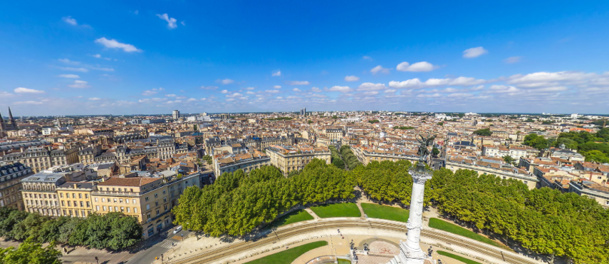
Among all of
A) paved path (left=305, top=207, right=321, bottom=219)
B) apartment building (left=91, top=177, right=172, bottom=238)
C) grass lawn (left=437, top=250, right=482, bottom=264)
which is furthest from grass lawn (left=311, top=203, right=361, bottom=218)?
apartment building (left=91, top=177, right=172, bottom=238)

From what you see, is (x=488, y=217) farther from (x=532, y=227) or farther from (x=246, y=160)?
(x=246, y=160)

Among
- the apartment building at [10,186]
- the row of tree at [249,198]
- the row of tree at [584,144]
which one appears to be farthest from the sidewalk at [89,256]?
the row of tree at [584,144]

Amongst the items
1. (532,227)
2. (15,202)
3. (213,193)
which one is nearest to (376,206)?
(532,227)

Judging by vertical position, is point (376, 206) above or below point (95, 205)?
below

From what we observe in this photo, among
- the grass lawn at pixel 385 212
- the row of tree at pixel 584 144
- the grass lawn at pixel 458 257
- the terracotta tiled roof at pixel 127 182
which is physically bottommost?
the grass lawn at pixel 458 257

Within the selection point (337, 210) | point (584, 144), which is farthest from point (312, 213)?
point (584, 144)

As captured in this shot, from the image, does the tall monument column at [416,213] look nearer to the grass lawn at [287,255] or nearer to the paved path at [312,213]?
the grass lawn at [287,255]
